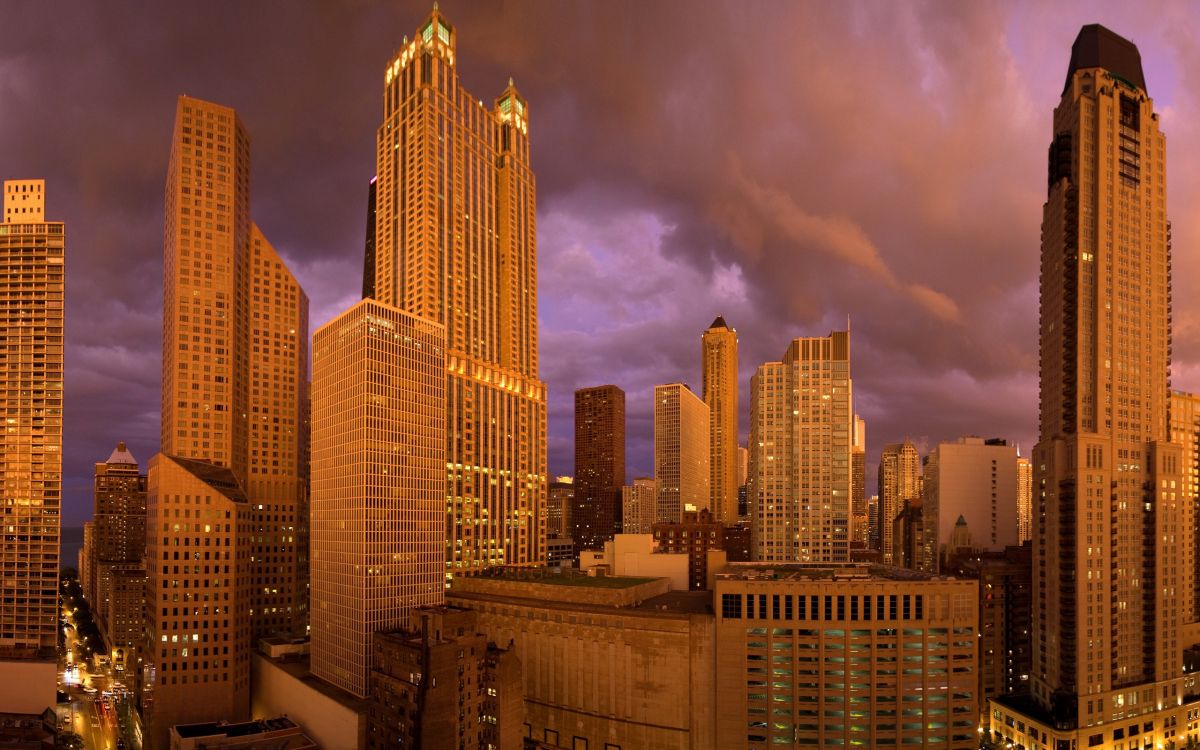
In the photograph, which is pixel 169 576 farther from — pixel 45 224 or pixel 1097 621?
pixel 1097 621

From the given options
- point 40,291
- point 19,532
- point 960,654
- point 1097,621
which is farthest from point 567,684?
point 40,291

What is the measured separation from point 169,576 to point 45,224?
92.2 meters

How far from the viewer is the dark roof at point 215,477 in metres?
156

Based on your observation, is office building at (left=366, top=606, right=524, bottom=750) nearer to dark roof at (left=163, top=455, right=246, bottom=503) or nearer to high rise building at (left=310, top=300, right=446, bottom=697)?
high rise building at (left=310, top=300, right=446, bottom=697)

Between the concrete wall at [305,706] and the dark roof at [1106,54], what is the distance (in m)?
188

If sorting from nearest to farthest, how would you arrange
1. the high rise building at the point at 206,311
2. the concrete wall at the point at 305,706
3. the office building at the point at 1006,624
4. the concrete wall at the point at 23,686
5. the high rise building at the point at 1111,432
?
1. the concrete wall at the point at 305,706
2. the high rise building at the point at 1111,432
3. the concrete wall at the point at 23,686
4. the office building at the point at 1006,624
5. the high rise building at the point at 206,311

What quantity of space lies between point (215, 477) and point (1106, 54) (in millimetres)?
207371

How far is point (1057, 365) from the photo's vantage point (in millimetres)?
161875

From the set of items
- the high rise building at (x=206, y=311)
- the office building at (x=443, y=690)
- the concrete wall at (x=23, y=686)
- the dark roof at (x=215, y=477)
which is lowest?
the concrete wall at (x=23, y=686)

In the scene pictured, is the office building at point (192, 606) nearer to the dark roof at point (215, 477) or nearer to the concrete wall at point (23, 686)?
the dark roof at point (215, 477)

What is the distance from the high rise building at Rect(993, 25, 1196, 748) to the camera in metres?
151

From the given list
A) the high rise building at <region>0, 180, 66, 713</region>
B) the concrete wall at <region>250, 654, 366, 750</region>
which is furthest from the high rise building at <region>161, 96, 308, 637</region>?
the concrete wall at <region>250, 654, 366, 750</region>

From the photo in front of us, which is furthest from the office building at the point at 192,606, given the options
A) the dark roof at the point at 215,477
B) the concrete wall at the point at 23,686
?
the concrete wall at the point at 23,686

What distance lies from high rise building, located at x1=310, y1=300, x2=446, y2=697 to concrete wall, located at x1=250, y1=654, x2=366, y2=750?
5.14 m
